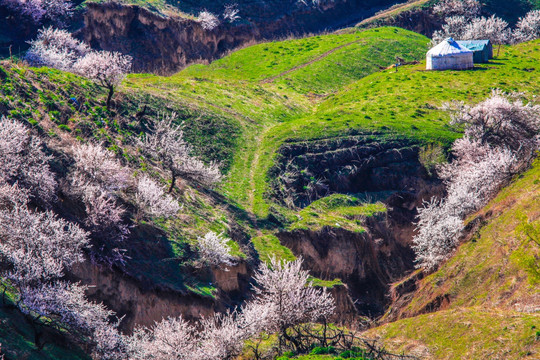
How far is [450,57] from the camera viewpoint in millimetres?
80125

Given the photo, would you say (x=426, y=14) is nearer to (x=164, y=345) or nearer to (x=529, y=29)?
(x=529, y=29)

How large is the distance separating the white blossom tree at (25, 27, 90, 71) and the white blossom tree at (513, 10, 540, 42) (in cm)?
6833

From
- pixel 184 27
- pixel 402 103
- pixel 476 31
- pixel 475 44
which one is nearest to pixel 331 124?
pixel 402 103

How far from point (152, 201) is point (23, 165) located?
8.57m

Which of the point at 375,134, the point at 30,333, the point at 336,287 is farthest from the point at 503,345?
the point at 375,134

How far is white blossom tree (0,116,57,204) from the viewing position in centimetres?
3678

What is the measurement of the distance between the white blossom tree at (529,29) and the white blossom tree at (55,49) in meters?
68.3

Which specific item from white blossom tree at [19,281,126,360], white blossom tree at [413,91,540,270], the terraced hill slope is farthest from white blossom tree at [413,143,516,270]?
white blossom tree at [19,281,126,360]

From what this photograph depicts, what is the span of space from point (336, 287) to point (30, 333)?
2289 cm

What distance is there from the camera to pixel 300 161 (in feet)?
193

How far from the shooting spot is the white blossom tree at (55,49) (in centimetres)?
6844

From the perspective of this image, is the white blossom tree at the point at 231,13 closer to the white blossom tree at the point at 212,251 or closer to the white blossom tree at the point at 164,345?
the white blossom tree at the point at 212,251

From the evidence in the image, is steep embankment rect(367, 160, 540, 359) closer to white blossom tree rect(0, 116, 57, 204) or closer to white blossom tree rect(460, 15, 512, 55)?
white blossom tree rect(0, 116, 57, 204)

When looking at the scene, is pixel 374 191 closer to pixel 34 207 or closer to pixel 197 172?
pixel 197 172
